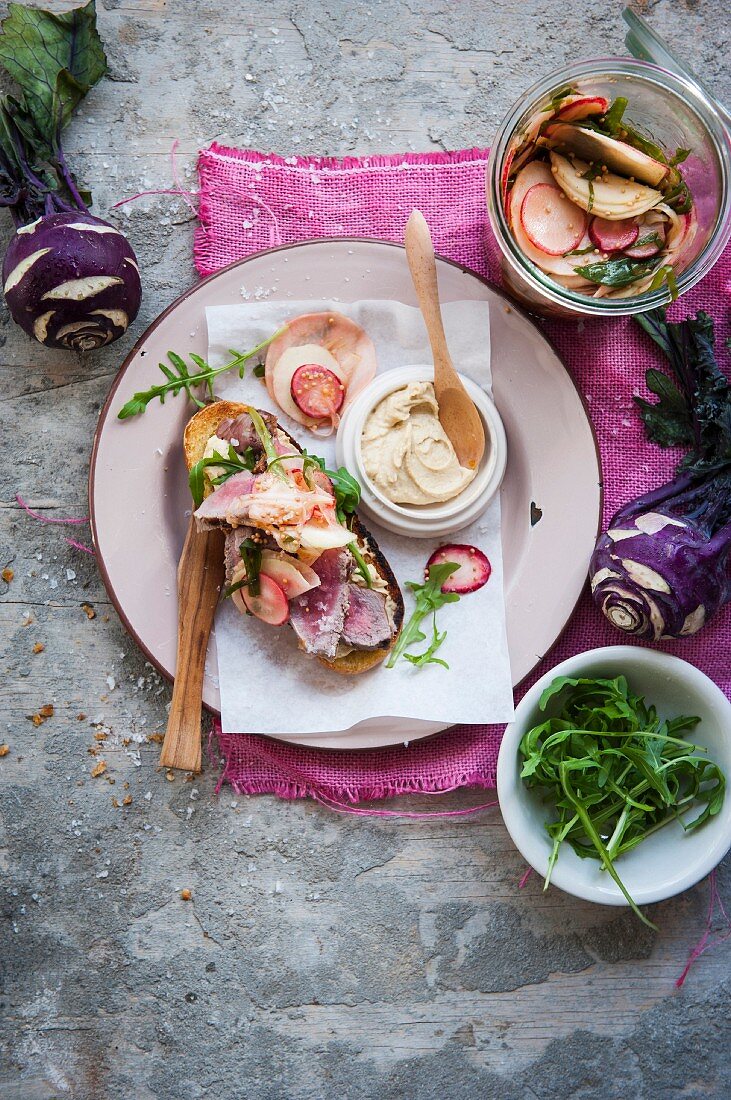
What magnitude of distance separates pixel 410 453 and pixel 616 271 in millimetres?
700

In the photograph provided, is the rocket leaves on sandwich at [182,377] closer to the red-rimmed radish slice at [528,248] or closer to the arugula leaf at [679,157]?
the red-rimmed radish slice at [528,248]

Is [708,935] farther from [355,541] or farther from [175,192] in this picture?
[175,192]

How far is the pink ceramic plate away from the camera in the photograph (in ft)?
7.42

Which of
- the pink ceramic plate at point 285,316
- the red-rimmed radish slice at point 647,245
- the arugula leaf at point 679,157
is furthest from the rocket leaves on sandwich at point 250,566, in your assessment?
the arugula leaf at point 679,157

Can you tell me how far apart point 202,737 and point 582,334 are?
1583 millimetres

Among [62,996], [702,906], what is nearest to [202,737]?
[62,996]

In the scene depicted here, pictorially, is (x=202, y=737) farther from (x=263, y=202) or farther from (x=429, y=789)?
(x=263, y=202)

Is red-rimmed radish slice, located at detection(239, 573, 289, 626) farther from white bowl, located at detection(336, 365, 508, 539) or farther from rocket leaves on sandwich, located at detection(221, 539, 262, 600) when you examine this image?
white bowl, located at detection(336, 365, 508, 539)

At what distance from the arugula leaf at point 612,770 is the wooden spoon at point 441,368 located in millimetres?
673

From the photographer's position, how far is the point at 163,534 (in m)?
2.29

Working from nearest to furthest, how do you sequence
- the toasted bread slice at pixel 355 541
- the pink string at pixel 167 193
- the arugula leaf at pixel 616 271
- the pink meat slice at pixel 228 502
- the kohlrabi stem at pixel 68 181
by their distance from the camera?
the pink meat slice at pixel 228 502 → the arugula leaf at pixel 616 271 → the toasted bread slice at pixel 355 541 → the kohlrabi stem at pixel 68 181 → the pink string at pixel 167 193

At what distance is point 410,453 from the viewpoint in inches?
87.7

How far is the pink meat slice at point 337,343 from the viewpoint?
2.30 meters

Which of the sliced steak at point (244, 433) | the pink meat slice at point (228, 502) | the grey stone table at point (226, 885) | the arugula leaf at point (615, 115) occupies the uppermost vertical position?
the arugula leaf at point (615, 115)
